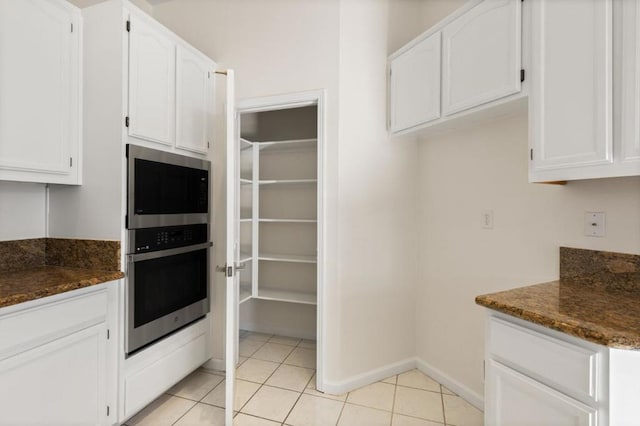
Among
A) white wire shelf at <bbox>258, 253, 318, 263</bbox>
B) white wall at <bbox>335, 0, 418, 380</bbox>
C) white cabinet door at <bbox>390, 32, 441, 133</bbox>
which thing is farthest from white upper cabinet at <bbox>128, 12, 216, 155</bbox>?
white cabinet door at <bbox>390, 32, 441, 133</bbox>

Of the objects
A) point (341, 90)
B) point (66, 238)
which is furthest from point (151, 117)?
point (341, 90)

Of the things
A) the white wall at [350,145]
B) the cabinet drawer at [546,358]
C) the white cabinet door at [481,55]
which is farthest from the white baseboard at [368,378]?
the white cabinet door at [481,55]

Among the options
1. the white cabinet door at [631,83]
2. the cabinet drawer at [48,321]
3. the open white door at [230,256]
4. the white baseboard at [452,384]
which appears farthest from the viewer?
the white baseboard at [452,384]

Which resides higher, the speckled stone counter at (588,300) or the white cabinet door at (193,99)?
the white cabinet door at (193,99)

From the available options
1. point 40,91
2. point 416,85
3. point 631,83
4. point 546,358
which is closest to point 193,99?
point 40,91

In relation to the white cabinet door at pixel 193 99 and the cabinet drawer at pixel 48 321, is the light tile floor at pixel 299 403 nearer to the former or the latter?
the cabinet drawer at pixel 48 321

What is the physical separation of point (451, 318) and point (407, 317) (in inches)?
14.2

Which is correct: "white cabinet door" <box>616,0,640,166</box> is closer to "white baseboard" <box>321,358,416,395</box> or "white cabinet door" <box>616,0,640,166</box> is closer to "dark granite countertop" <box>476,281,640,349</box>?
"dark granite countertop" <box>476,281,640,349</box>

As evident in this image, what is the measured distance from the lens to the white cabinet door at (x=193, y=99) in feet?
6.82

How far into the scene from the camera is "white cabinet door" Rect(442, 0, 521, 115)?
4.87 ft

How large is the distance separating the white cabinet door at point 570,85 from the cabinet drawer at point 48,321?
226 cm

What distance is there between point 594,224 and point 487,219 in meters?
0.57

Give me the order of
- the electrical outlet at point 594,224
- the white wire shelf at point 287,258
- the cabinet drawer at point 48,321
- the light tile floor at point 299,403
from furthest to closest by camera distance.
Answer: the white wire shelf at point 287,258, the light tile floor at point 299,403, the electrical outlet at point 594,224, the cabinet drawer at point 48,321

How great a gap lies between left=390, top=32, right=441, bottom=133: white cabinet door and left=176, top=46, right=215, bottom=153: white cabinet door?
1.41m
